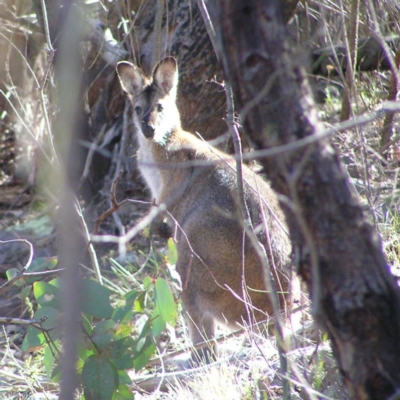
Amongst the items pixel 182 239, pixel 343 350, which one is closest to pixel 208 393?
pixel 343 350

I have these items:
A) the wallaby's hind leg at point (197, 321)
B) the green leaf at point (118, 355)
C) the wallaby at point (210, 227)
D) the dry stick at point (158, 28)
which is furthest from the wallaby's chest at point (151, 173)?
the green leaf at point (118, 355)

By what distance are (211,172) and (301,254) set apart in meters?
2.78

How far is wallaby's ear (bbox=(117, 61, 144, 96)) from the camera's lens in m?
5.72

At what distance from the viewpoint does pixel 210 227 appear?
15.3ft

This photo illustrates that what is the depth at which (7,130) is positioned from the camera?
8.58 metres

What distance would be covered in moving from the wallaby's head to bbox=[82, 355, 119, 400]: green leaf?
2.71 m

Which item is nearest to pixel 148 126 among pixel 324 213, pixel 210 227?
pixel 210 227

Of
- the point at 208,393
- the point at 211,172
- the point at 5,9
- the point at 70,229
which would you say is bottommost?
the point at 208,393

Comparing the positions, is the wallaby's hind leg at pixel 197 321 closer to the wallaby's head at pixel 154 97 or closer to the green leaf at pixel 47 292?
the green leaf at pixel 47 292

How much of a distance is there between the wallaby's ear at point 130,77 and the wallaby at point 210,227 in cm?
3

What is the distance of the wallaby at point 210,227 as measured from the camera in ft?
14.5

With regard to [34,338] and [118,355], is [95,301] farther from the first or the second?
[34,338]

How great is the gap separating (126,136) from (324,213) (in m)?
5.10

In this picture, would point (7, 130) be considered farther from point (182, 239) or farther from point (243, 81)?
point (243, 81)
